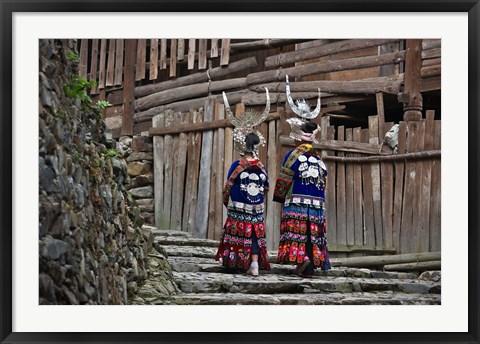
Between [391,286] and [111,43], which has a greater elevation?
[111,43]

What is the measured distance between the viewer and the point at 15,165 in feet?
21.3

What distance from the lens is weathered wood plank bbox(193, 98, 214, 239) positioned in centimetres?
1257

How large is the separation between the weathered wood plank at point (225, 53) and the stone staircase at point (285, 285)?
11.2 feet

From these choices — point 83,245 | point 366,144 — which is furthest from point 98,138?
point 366,144

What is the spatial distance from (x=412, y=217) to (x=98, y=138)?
4424mm

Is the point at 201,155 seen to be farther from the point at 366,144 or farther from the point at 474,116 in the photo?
the point at 474,116

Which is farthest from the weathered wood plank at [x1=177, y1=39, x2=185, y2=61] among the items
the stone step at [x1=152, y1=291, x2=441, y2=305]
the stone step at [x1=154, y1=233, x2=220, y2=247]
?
the stone step at [x1=152, y1=291, x2=441, y2=305]

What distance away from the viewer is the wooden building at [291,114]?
11.3m

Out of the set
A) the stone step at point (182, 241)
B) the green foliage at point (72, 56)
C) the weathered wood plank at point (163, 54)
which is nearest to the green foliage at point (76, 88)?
the green foliage at point (72, 56)

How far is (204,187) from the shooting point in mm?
12672

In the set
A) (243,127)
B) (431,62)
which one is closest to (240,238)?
(243,127)

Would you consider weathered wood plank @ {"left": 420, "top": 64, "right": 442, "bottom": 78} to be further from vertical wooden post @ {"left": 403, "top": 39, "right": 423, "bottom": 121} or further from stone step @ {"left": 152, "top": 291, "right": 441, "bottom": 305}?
stone step @ {"left": 152, "top": 291, "right": 441, "bottom": 305}

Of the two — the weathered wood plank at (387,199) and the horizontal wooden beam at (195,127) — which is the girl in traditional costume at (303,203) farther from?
the horizontal wooden beam at (195,127)

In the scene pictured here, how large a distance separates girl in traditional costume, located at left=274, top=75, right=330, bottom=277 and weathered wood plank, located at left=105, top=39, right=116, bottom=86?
560 centimetres
